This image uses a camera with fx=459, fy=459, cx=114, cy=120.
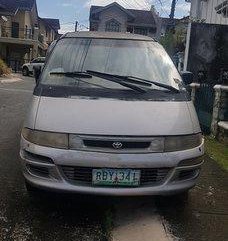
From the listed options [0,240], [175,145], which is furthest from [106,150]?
[0,240]

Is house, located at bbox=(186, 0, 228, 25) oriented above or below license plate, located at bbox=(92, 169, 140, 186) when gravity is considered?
above

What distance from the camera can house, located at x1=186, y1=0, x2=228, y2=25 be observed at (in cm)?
1788

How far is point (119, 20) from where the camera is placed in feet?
182

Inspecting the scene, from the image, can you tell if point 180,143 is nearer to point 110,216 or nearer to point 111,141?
point 111,141

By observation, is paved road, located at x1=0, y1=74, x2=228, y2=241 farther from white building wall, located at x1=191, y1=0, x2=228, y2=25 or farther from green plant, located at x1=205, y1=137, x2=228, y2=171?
white building wall, located at x1=191, y1=0, x2=228, y2=25

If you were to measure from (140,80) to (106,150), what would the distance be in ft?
4.46

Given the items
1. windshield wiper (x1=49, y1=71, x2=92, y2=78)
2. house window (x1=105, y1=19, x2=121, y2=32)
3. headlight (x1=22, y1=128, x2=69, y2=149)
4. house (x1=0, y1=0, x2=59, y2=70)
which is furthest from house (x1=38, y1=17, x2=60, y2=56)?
headlight (x1=22, y1=128, x2=69, y2=149)

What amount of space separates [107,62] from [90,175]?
6.14ft

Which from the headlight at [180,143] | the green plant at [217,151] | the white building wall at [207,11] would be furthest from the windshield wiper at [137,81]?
the white building wall at [207,11]

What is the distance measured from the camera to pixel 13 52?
49.3 meters

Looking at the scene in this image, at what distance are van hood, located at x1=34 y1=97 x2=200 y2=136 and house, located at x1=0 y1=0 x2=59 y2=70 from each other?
140 ft

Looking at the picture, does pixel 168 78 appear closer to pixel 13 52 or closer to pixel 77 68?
pixel 77 68

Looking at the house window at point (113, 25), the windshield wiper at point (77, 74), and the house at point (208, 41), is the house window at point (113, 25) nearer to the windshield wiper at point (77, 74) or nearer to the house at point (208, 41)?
the house at point (208, 41)

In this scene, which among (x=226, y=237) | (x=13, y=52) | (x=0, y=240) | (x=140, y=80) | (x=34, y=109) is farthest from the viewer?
(x=13, y=52)
